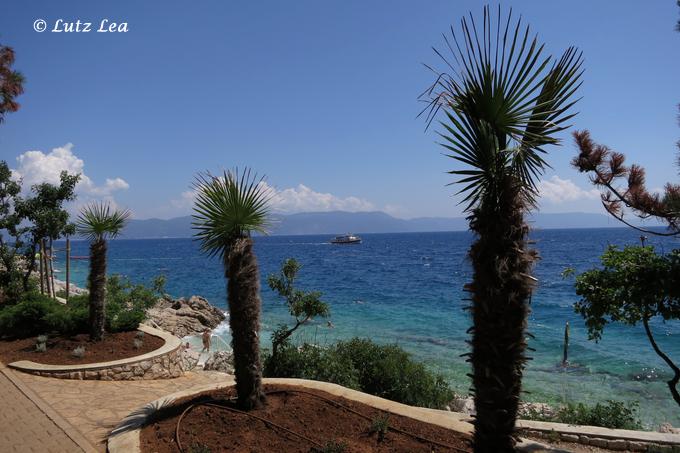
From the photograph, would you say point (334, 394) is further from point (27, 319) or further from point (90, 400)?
point (27, 319)

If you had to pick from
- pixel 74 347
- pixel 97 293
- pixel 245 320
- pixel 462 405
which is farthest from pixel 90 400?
pixel 462 405

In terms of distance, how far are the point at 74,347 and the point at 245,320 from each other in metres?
7.23

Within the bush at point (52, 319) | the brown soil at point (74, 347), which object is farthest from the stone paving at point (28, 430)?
the bush at point (52, 319)

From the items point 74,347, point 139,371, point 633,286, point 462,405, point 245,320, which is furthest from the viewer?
point 74,347

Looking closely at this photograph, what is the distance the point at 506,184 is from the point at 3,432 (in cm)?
799

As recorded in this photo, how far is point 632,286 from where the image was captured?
5.57 metres

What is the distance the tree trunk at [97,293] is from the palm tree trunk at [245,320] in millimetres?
6864

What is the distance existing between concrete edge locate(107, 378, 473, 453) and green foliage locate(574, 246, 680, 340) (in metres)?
2.46

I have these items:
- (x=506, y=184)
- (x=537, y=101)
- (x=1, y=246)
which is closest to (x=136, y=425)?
(x=506, y=184)

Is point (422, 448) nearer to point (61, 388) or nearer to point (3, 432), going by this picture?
point (3, 432)

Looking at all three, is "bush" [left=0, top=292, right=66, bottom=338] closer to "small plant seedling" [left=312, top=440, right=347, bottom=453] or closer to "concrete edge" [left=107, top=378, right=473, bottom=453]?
"concrete edge" [left=107, top=378, right=473, bottom=453]

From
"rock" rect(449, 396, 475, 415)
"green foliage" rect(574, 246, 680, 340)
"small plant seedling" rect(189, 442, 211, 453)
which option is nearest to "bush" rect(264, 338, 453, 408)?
"rock" rect(449, 396, 475, 415)

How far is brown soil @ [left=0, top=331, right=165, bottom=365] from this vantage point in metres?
10.4

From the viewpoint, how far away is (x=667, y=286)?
521 centimetres
